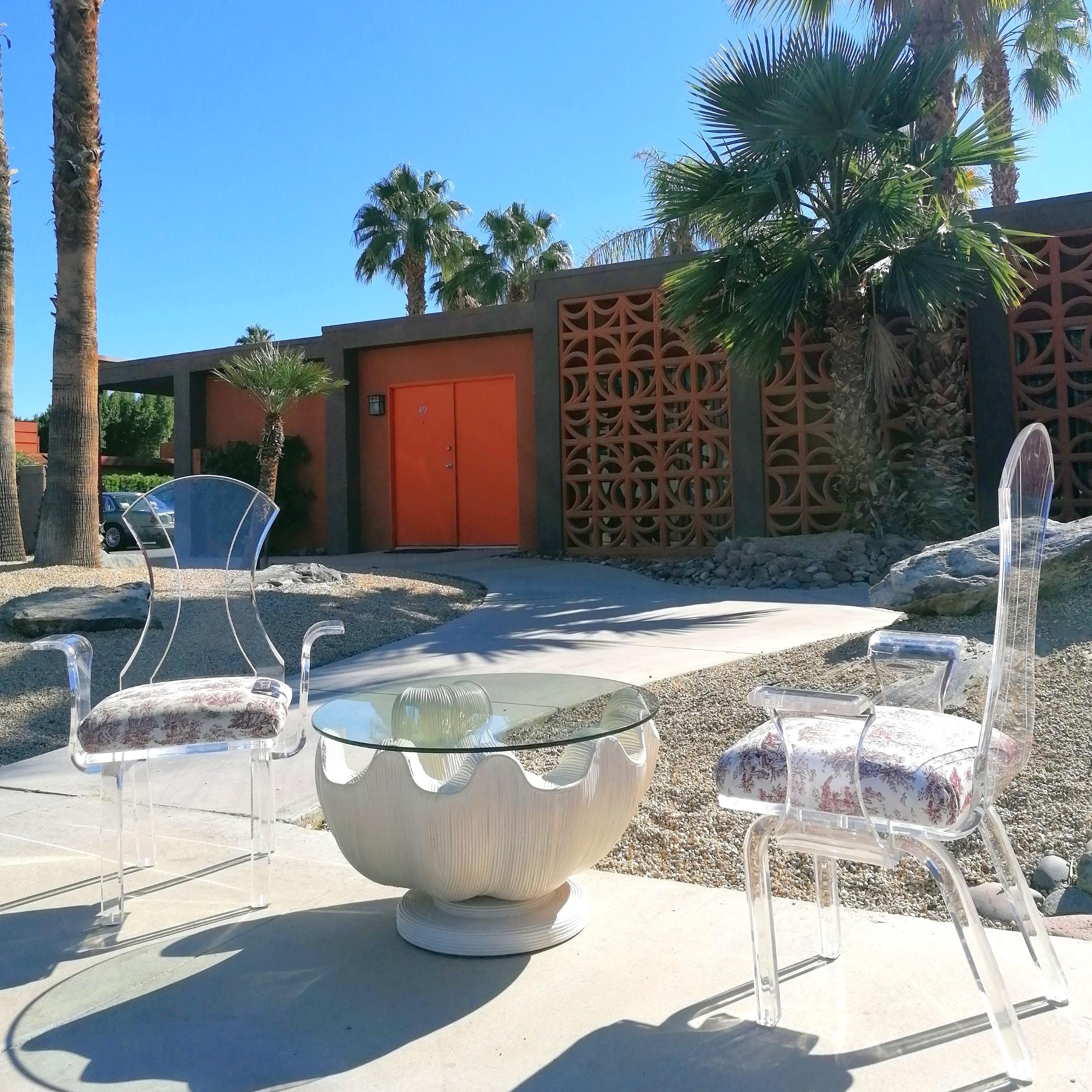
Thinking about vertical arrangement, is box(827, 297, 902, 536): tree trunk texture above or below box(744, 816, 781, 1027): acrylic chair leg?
above

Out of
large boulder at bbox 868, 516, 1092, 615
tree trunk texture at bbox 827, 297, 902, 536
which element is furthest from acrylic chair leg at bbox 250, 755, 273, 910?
tree trunk texture at bbox 827, 297, 902, 536

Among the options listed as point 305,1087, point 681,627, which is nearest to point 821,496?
point 681,627

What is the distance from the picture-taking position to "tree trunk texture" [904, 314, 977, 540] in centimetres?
1082

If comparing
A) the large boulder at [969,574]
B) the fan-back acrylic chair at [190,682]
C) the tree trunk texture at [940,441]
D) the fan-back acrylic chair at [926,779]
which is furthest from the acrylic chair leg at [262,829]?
the tree trunk texture at [940,441]

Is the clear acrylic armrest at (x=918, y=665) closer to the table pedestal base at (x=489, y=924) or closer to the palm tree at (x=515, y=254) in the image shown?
the table pedestal base at (x=489, y=924)

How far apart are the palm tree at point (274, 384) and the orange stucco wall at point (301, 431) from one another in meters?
2.69

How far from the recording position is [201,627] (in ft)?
12.6

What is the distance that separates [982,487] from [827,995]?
1000cm

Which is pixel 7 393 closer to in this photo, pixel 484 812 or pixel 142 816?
pixel 142 816

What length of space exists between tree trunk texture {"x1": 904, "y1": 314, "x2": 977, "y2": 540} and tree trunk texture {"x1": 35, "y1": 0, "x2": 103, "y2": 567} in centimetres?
810

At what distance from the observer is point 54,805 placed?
165 inches

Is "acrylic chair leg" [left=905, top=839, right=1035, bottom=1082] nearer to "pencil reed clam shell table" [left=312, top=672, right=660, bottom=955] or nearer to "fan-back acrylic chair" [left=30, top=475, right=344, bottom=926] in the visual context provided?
"pencil reed clam shell table" [left=312, top=672, right=660, bottom=955]

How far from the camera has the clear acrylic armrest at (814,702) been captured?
85.6 inches

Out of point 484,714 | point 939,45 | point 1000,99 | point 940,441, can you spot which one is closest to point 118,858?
point 484,714
